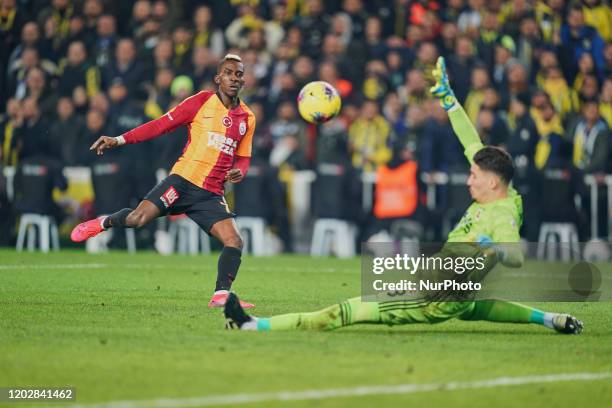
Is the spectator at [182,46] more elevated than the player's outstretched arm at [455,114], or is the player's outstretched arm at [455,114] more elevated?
the spectator at [182,46]

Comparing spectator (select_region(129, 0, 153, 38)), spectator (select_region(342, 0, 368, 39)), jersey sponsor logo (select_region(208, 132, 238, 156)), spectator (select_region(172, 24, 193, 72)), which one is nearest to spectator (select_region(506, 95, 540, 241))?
spectator (select_region(342, 0, 368, 39))

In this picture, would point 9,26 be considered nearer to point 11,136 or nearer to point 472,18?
point 11,136

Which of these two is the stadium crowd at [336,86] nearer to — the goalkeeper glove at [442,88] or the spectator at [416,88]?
the spectator at [416,88]

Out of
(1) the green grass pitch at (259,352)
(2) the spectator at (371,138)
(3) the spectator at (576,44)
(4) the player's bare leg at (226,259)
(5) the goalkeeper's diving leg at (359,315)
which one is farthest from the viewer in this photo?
(3) the spectator at (576,44)

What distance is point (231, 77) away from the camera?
40.8 ft

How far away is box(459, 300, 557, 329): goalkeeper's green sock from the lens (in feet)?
32.5

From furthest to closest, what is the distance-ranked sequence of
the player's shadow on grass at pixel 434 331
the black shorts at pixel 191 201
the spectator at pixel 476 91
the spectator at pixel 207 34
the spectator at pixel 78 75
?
the spectator at pixel 207 34
the spectator at pixel 78 75
the spectator at pixel 476 91
the black shorts at pixel 191 201
the player's shadow on grass at pixel 434 331

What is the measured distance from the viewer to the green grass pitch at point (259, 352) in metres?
7.40

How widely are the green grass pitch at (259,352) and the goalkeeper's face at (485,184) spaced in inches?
42.6

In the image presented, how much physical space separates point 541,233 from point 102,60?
8.12 metres

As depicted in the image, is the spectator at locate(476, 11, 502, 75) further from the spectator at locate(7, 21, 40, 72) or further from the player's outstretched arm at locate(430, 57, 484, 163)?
the player's outstretched arm at locate(430, 57, 484, 163)

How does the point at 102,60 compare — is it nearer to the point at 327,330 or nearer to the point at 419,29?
the point at 419,29

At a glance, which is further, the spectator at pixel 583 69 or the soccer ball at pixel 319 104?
the spectator at pixel 583 69

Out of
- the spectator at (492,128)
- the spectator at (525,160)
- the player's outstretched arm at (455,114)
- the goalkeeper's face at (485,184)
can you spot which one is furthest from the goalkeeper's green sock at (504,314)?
the spectator at (525,160)
